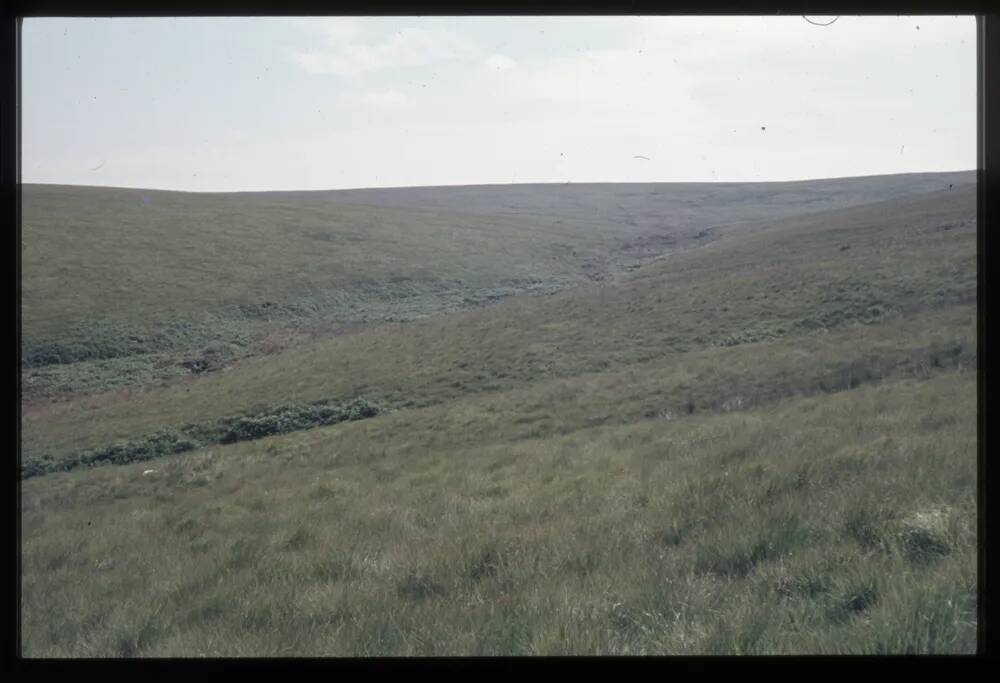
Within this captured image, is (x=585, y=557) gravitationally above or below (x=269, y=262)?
below

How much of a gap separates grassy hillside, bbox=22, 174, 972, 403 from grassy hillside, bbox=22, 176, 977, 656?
5.47 meters

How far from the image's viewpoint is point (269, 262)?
3966 cm

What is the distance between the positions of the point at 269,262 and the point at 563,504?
34.9m

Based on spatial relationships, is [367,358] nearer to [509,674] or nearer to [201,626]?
[201,626]

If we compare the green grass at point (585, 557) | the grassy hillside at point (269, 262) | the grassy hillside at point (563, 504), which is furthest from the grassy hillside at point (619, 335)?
the green grass at point (585, 557)

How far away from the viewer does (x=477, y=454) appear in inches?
464

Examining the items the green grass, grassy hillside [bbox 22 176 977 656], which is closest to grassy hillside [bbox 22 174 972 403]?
grassy hillside [bbox 22 176 977 656]

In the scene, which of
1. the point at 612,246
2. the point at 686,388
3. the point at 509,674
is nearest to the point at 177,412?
the point at 686,388

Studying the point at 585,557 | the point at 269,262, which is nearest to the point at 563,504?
the point at 585,557

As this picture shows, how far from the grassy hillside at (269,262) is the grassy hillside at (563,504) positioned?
5469 mm

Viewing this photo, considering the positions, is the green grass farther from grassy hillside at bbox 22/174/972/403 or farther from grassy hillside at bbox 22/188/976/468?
grassy hillside at bbox 22/174/972/403

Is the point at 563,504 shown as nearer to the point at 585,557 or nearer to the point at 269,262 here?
the point at 585,557

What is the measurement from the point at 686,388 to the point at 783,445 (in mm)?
6468

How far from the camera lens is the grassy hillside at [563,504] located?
14.3 ft
